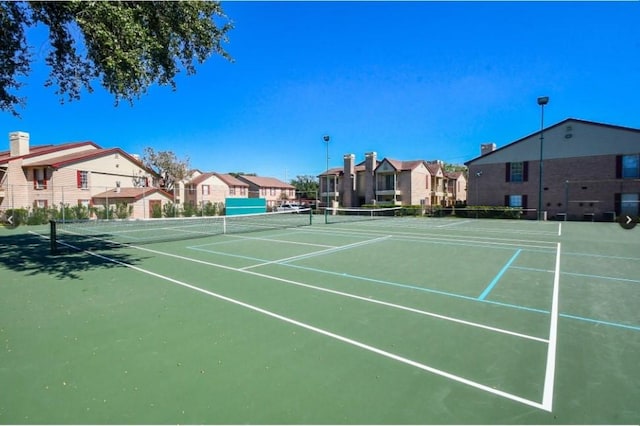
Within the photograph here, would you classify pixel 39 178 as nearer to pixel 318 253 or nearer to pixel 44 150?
pixel 44 150

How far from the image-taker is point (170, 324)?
5.40 m

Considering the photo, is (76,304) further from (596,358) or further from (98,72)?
(596,358)

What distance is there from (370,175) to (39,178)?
126ft

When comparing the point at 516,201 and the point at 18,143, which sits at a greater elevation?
the point at 18,143

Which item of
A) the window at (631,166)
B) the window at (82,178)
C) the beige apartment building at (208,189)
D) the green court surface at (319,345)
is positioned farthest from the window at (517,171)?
the window at (82,178)

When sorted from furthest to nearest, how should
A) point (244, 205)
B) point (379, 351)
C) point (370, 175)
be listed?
point (370, 175) < point (244, 205) < point (379, 351)

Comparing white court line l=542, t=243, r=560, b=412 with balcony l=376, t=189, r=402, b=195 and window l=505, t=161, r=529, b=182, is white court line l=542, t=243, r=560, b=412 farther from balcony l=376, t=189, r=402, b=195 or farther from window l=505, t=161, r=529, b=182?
balcony l=376, t=189, r=402, b=195

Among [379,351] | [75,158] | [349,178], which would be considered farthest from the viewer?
[349,178]

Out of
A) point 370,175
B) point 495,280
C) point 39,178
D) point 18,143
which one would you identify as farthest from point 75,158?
point 495,280

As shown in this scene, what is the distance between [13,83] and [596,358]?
52.2 feet

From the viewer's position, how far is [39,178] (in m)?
31.0

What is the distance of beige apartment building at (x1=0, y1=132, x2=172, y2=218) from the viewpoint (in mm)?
29922

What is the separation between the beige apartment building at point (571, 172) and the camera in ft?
98.1

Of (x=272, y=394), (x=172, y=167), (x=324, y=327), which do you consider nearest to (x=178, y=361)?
(x=272, y=394)
